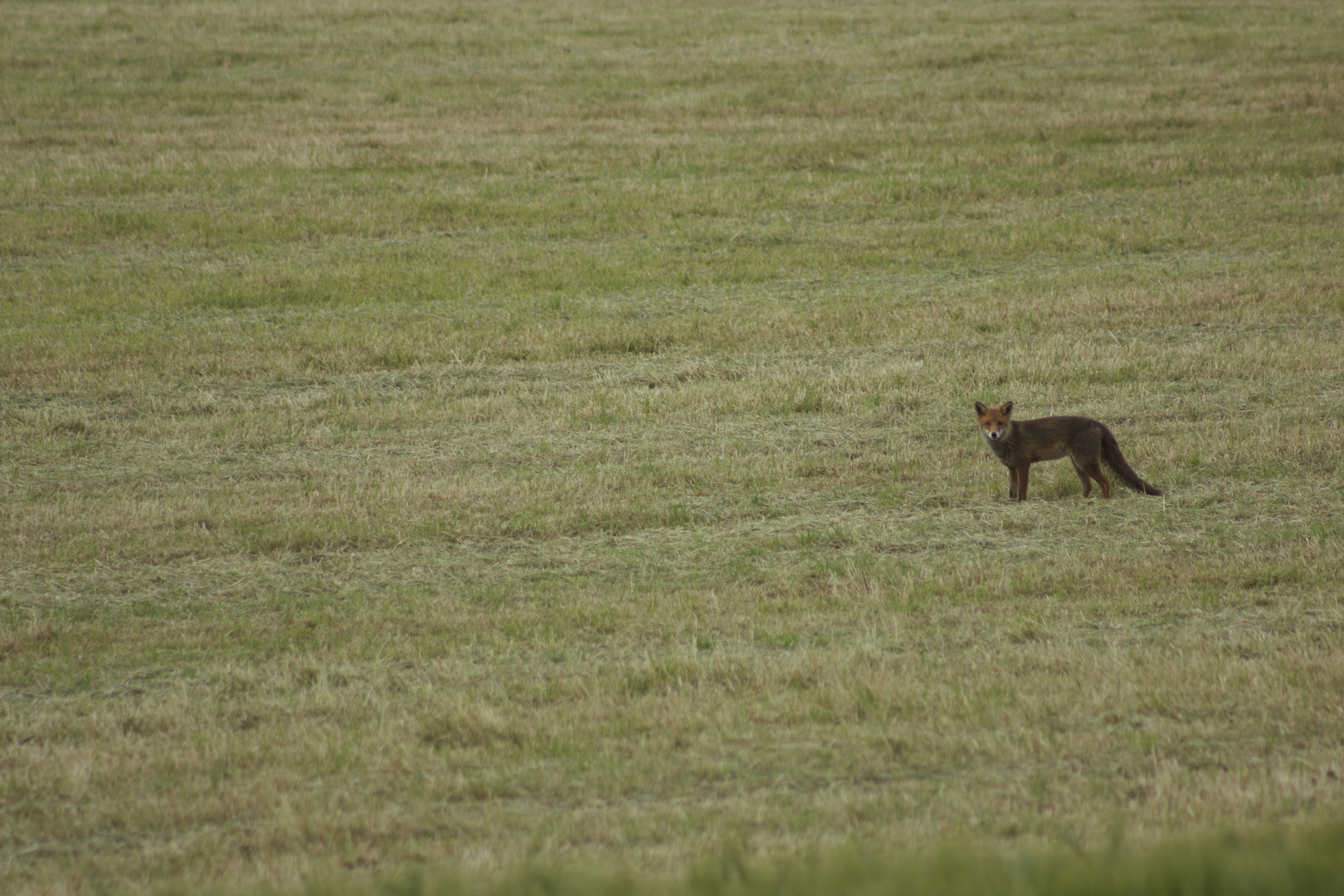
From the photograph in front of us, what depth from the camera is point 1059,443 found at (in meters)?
9.52

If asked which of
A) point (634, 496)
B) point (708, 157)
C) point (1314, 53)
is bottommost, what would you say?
point (634, 496)

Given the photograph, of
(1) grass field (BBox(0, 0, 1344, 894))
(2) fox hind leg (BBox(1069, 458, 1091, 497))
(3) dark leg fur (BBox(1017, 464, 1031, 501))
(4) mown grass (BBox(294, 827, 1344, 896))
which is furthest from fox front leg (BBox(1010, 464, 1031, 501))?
(4) mown grass (BBox(294, 827, 1344, 896))

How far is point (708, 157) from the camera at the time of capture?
24109mm

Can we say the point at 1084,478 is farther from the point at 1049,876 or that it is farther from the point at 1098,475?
the point at 1049,876

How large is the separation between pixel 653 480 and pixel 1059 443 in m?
3.26

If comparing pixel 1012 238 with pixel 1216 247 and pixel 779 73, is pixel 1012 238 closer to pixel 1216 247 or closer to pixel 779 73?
pixel 1216 247

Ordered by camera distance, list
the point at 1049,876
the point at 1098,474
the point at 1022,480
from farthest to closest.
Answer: the point at 1022,480 < the point at 1098,474 < the point at 1049,876

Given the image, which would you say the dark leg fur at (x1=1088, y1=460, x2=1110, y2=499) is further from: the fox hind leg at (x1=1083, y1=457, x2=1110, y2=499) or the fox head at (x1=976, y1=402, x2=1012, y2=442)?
the fox head at (x1=976, y1=402, x2=1012, y2=442)

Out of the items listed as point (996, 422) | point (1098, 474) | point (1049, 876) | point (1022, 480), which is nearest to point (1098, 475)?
point (1098, 474)

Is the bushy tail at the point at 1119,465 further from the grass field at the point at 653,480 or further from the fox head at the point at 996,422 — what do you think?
the fox head at the point at 996,422

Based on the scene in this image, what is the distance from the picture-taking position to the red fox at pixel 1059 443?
9500 mm

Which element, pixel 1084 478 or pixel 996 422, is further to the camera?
pixel 1084 478

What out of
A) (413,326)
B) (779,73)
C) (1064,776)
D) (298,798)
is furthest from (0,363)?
(779,73)

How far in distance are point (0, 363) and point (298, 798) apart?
35.4ft
